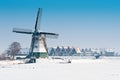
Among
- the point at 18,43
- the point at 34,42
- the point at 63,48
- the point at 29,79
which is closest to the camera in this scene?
the point at 29,79

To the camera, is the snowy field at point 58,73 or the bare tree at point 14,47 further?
the bare tree at point 14,47

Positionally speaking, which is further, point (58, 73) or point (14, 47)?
point (14, 47)

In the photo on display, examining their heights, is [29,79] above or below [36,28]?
below

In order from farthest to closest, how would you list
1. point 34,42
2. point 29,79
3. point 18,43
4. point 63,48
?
point 63,48 → point 18,43 → point 34,42 → point 29,79

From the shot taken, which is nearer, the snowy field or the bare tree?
the snowy field

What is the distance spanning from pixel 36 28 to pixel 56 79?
4351cm

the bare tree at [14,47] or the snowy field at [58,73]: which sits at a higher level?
the bare tree at [14,47]

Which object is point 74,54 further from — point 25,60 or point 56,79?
point 56,79

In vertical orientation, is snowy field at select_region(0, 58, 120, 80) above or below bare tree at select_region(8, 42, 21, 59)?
below

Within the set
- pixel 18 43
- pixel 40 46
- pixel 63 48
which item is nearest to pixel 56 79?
pixel 40 46

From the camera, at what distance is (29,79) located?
3072 cm

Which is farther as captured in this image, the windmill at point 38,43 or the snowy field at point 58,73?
the windmill at point 38,43

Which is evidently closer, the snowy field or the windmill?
the snowy field

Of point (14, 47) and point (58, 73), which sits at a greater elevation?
point (14, 47)
